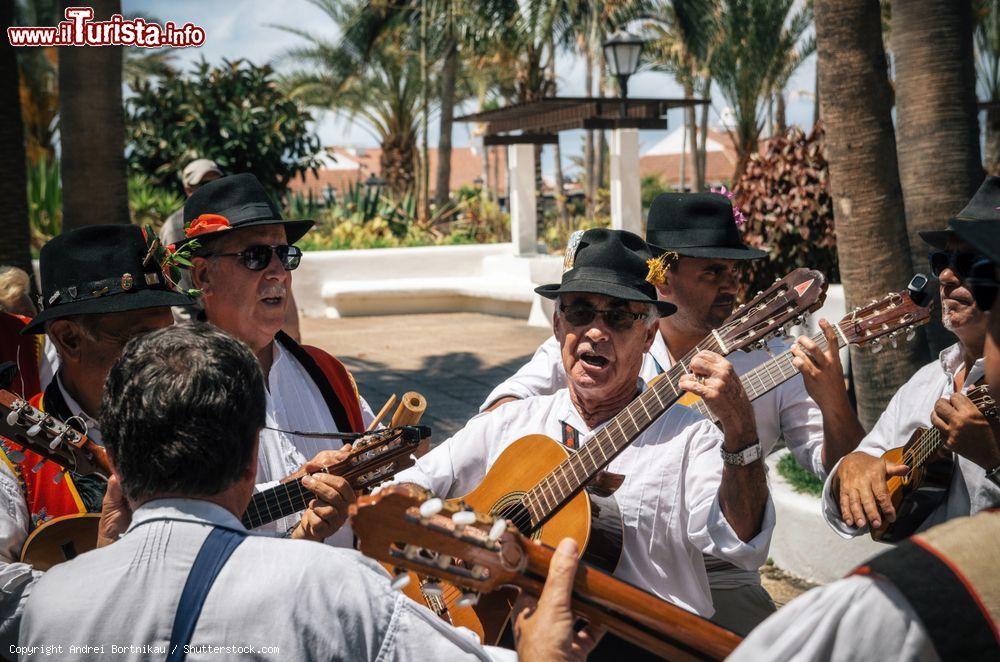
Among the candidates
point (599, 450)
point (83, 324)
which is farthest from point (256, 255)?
point (599, 450)

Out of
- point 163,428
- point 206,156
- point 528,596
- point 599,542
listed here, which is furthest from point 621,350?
point 206,156

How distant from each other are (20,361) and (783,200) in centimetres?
574

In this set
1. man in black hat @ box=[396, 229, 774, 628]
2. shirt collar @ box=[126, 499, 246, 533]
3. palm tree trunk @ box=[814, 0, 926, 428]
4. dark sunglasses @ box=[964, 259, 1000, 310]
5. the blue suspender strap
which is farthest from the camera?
palm tree trunk @ box=[814, 0, 926, 428]

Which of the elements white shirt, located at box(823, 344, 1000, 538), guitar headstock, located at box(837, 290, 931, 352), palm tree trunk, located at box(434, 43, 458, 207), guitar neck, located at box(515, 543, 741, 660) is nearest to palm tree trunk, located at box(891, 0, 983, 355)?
white shirt, located at box(823, 344, 1000, 538)

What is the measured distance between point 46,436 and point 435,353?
9.81 metres

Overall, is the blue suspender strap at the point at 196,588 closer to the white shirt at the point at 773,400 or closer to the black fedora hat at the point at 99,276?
the black fedora hat at the point at 99,276

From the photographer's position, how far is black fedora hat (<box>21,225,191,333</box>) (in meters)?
2.97

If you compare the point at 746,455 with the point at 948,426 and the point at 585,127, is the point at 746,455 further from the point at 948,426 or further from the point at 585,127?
the point at 585,127

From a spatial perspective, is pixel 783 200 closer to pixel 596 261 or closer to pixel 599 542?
pixel 596 261

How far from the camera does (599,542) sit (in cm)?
272

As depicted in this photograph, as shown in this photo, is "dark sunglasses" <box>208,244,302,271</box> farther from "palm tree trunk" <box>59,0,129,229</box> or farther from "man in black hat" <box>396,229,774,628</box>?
"palm tree trunk" <box>59,0,129,229</box>

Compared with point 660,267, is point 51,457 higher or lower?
lower

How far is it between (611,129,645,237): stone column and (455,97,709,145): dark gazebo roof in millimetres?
208

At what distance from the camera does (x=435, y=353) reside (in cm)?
1244
